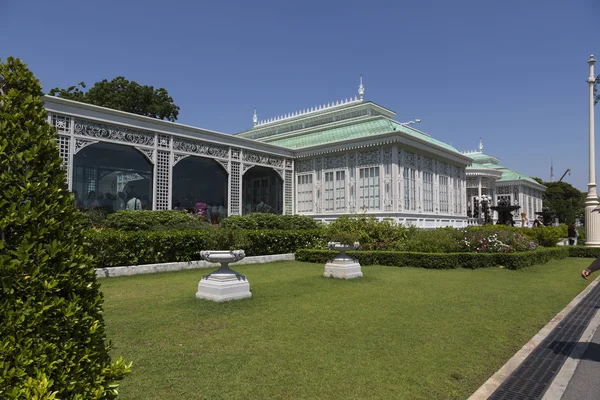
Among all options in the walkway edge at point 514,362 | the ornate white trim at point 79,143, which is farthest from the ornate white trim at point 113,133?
the walkway edge at point 514,362

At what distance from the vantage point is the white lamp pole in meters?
19.5

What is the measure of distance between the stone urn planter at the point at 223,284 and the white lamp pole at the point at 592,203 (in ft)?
64.9

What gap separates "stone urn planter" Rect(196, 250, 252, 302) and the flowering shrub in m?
9.95

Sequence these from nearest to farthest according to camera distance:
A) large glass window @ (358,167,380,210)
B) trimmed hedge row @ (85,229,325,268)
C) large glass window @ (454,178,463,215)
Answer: trimmed hedge row @ (85,229,325,268), large glass window @ (358,167,380,210), large glass window @ (454,178,463,215)

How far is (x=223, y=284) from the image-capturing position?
22.2ft

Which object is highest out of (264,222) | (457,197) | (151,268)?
(457,197)

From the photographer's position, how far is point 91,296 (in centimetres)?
215

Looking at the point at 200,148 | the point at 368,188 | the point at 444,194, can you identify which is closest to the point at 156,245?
the point at 200,148

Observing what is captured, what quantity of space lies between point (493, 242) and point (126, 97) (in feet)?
102

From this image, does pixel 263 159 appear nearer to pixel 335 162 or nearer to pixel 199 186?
pixel 335 162

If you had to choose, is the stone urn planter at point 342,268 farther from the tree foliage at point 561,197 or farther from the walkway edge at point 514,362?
the tree foliage at point 561,197

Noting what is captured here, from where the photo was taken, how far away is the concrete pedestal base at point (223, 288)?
6.73m

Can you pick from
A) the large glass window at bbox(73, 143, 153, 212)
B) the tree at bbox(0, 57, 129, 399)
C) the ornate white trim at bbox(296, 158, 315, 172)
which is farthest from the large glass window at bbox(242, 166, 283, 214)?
the tree at bbox(0, 57, 129, 399)

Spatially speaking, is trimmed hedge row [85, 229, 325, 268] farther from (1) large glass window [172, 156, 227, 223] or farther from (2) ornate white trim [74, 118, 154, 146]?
(1) large glass window [172, 156, 227, 223]
